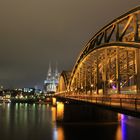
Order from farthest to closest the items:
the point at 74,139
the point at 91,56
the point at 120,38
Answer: the point at 91,56 < the point at 74,139 < the point at 120,38

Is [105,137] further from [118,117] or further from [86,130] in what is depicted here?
[118,117]

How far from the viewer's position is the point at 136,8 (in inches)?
1385

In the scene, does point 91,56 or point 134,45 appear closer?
point 134,45

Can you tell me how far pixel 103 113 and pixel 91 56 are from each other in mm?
16874

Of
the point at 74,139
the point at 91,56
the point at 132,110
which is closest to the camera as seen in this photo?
the point at 132,110

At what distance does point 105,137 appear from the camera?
5119cm

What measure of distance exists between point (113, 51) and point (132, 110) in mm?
32834

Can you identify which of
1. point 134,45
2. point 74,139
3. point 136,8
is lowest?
point 74,139

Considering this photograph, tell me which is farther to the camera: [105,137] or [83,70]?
[83,70]

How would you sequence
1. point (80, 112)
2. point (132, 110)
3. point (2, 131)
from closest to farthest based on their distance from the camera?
point (132, 110)
point (2, 131)
point (80, 112)

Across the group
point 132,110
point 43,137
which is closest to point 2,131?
point 43,137

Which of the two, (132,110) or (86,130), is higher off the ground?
(132,110)

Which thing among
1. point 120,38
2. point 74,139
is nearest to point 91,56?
point 74,139

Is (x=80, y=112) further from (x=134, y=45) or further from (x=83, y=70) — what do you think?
(x=134, y=45)
